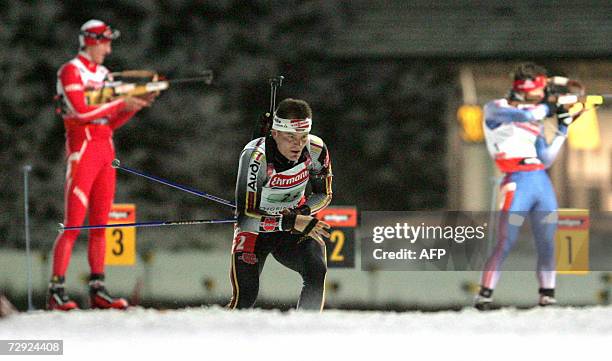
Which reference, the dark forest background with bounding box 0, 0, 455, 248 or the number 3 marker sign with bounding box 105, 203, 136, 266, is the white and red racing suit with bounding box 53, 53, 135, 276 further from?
the dark forest background with bounding box 0, 0, 455, 248

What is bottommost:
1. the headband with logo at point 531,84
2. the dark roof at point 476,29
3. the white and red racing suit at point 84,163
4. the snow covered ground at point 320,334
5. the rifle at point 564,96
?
the snow covered ground at point 320,334

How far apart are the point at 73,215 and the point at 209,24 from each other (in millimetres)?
5879

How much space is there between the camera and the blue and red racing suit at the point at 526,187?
503 inches

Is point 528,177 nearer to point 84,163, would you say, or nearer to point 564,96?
point 564,96

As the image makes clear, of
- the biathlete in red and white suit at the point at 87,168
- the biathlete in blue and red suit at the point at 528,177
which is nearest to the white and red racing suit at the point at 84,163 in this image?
the biathlete in red and white suit at the point at 87,168

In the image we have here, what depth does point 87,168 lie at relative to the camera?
507 inches

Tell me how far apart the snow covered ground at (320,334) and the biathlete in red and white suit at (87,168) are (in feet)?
1.36

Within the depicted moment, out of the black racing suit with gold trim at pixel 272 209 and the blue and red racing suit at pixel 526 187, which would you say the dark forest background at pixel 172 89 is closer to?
the blue and red racing suit at pixel 526 187

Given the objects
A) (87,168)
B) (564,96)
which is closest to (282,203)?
(87,168)

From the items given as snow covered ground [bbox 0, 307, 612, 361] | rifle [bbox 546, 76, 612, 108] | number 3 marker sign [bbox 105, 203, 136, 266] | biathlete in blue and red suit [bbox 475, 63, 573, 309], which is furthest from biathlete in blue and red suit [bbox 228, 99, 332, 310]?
rifle [bbox 546, 76, 612, 108]

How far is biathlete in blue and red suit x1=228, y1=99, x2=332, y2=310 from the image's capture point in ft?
34.1

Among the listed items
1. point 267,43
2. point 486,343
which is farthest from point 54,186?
point 486,343

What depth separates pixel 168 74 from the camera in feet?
56.7

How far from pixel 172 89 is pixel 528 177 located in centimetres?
631
